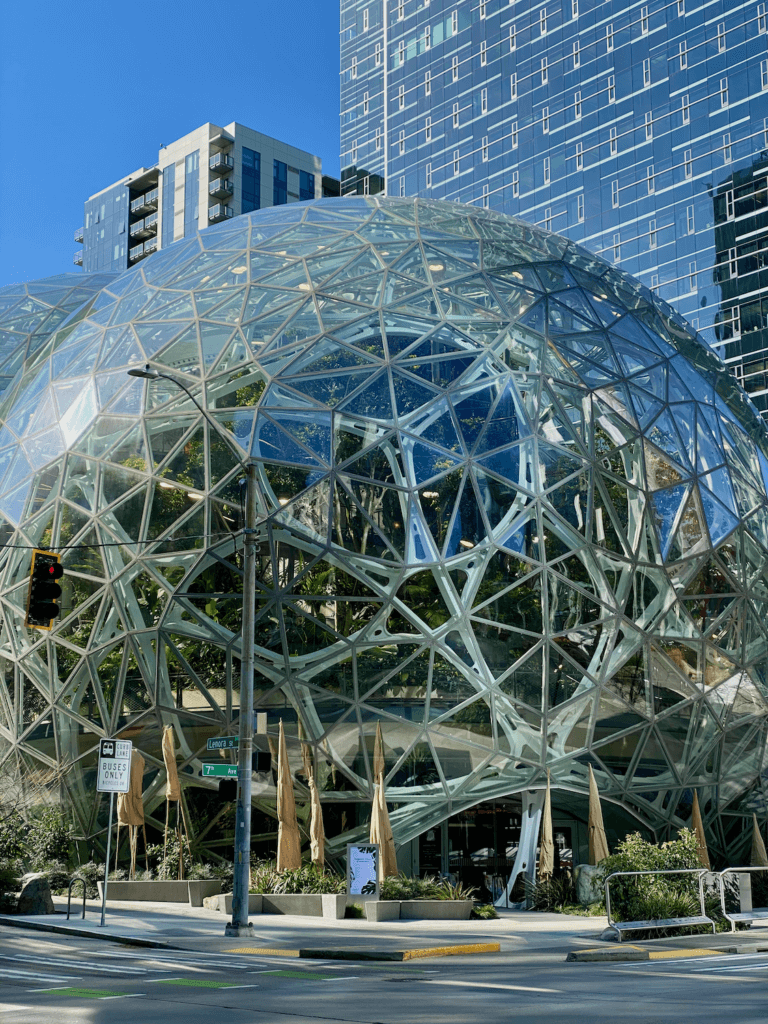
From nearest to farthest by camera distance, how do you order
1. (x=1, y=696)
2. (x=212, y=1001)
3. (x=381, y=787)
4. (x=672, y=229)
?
(x=212, y=1001) < (x=381, y=787) < (x=1, y=696) < (x=672, y=229)

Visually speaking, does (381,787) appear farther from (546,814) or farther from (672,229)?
(672,229)

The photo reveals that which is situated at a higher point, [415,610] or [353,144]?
[353,144]

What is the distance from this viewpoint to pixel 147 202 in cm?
12450

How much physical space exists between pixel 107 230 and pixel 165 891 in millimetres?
114244

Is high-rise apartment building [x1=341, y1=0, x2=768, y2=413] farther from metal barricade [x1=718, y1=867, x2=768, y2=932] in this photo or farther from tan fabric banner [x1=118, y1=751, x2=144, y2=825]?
tan fabric banner [x1=118, y1=751, x2=144, y2=825]

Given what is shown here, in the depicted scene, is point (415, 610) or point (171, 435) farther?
point (171, 435)

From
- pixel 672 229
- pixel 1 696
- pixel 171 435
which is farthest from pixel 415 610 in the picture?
pixel 672 229

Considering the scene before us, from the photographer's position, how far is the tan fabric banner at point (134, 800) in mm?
25984

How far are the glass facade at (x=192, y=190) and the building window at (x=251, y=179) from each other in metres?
4.73

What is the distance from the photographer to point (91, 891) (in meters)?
26.0

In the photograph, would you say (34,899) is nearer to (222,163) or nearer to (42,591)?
(42,591)

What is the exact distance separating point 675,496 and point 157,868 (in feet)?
50.6

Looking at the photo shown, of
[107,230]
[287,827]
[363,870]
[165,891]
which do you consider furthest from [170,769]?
[107,230]

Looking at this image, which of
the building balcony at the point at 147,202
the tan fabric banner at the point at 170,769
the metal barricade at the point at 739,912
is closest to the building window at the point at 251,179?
the building balcony at the point at 147,202
